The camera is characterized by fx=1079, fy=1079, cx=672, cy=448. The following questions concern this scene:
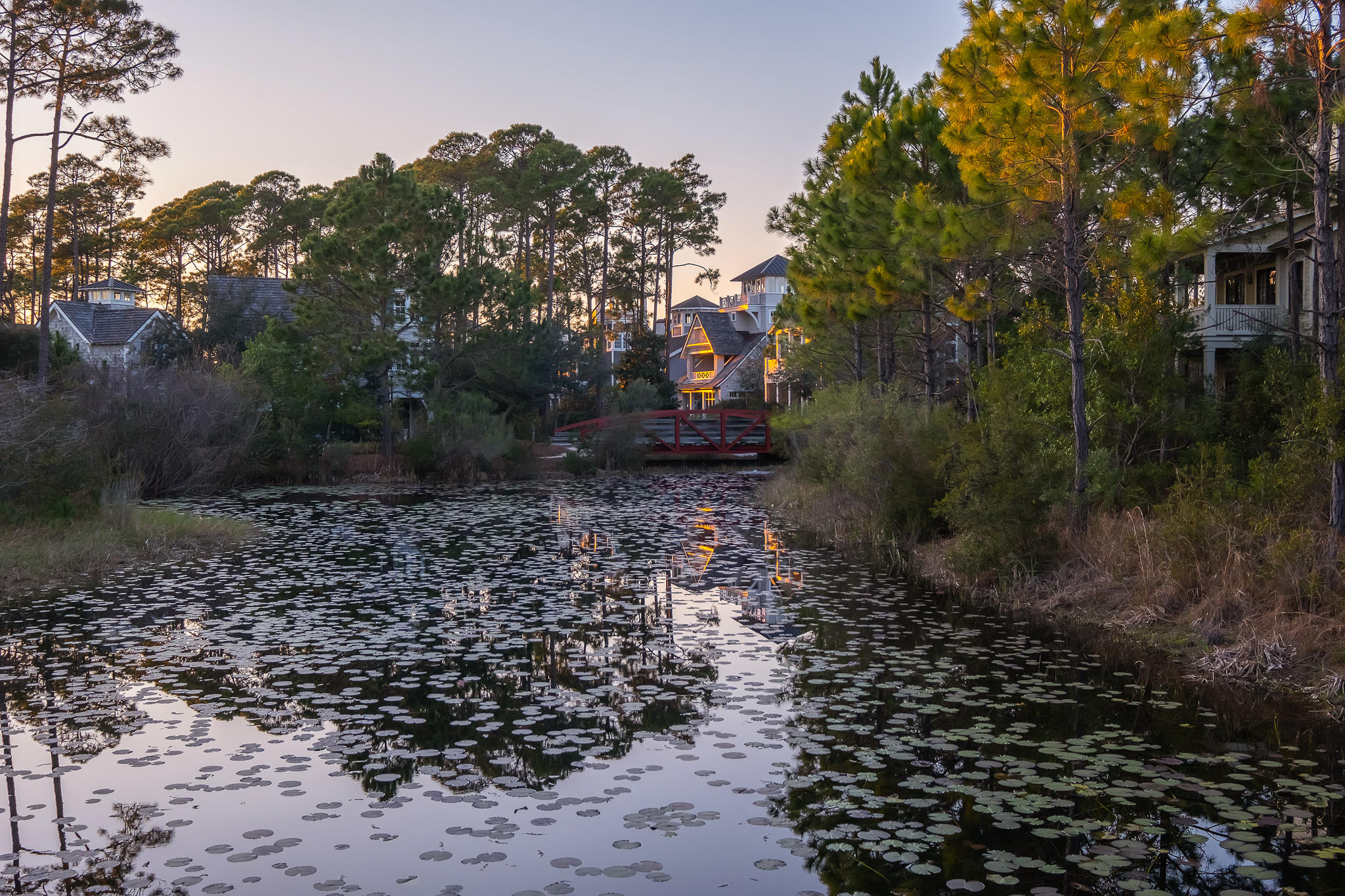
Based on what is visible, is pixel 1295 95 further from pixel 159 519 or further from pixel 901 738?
pixel 159 519

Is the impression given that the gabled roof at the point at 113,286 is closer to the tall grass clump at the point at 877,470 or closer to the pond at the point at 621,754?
the tall grass clump at the point at 877,470

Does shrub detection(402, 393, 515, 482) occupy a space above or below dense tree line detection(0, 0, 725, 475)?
below

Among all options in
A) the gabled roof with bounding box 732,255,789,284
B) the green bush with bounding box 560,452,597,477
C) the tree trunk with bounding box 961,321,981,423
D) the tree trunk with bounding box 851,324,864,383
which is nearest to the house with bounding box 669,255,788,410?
the gabled roof with bounding box 732,255,789,284

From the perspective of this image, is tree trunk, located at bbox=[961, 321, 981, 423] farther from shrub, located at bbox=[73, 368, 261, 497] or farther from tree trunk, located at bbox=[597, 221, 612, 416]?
Result: tree trunk, located at bbox=[597, 221, 612, 416]

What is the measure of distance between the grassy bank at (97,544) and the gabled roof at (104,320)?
95.6ft

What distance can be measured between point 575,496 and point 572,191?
27.3 m

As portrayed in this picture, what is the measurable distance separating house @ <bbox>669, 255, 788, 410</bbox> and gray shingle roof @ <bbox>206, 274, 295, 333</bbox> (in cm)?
2819

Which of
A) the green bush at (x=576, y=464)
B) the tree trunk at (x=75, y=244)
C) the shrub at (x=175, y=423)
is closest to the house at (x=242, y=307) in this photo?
the green bush at (x=576, y=464)

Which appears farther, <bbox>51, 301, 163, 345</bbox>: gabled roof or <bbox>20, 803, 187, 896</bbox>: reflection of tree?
<bbox>51, 301, 163, 345</bbox>: gabled roof

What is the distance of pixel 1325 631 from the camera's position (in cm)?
898

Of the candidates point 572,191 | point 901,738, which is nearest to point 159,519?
point 901,738

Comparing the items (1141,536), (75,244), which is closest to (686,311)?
(75,244)

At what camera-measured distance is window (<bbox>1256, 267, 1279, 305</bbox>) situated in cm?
2511

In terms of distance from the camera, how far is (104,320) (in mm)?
45812
